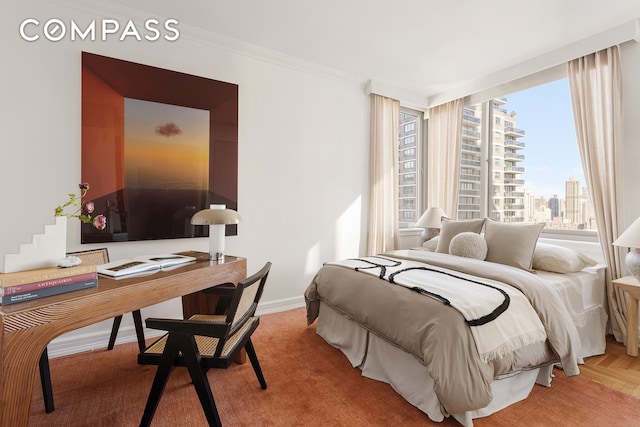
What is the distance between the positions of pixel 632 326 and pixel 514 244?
99 cm

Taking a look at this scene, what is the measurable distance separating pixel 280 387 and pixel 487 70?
3868mm

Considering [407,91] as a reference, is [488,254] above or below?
below

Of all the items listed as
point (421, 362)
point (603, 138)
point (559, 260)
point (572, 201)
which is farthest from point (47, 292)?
point (572, 201)

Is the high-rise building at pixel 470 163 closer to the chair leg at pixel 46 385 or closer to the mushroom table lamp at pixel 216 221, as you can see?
the mushroom table lamp at pixel 216 221

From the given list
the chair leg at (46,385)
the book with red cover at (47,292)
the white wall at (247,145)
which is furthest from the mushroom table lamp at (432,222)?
the chair leg at (46,385)

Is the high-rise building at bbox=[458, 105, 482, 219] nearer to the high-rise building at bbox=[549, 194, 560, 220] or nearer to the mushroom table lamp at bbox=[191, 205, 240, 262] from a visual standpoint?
the high-rise building at bbox=[549, 194, 560, 220]

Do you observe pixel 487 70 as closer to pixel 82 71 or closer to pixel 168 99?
pixel 168 99

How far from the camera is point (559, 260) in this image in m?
2.63

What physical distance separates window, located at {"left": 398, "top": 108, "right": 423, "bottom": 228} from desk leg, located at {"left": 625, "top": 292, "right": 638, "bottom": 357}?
8.31ft

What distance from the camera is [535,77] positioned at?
11.4 feet

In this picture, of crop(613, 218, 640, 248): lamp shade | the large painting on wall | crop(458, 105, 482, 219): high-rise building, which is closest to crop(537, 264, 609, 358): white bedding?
crop(613, 218, 640, 248): lamp shade

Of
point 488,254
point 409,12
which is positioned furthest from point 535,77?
point 488,254

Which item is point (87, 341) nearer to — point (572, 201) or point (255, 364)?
point (255, 364)

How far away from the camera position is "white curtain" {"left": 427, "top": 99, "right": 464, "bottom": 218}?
4270 mm
